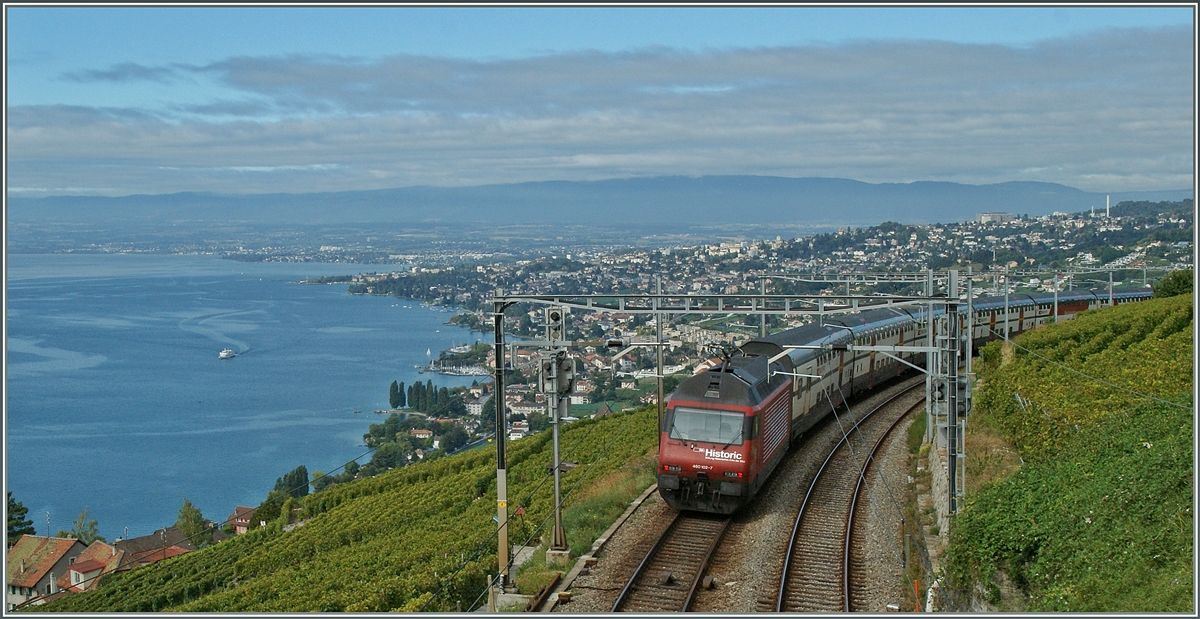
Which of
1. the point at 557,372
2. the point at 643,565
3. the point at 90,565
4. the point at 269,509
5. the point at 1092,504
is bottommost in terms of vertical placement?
the point at 90,565

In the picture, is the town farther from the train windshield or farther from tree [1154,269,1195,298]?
the train windshield

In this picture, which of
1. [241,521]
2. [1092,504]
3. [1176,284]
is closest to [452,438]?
[241,521]

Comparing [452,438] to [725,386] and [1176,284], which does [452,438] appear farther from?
[725,386]

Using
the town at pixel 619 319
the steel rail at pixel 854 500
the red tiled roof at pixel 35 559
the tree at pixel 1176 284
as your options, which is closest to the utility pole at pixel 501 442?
the town at pixel 619 319

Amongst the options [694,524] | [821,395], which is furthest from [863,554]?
[821,395]

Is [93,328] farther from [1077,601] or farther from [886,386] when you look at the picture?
[1077,601]
